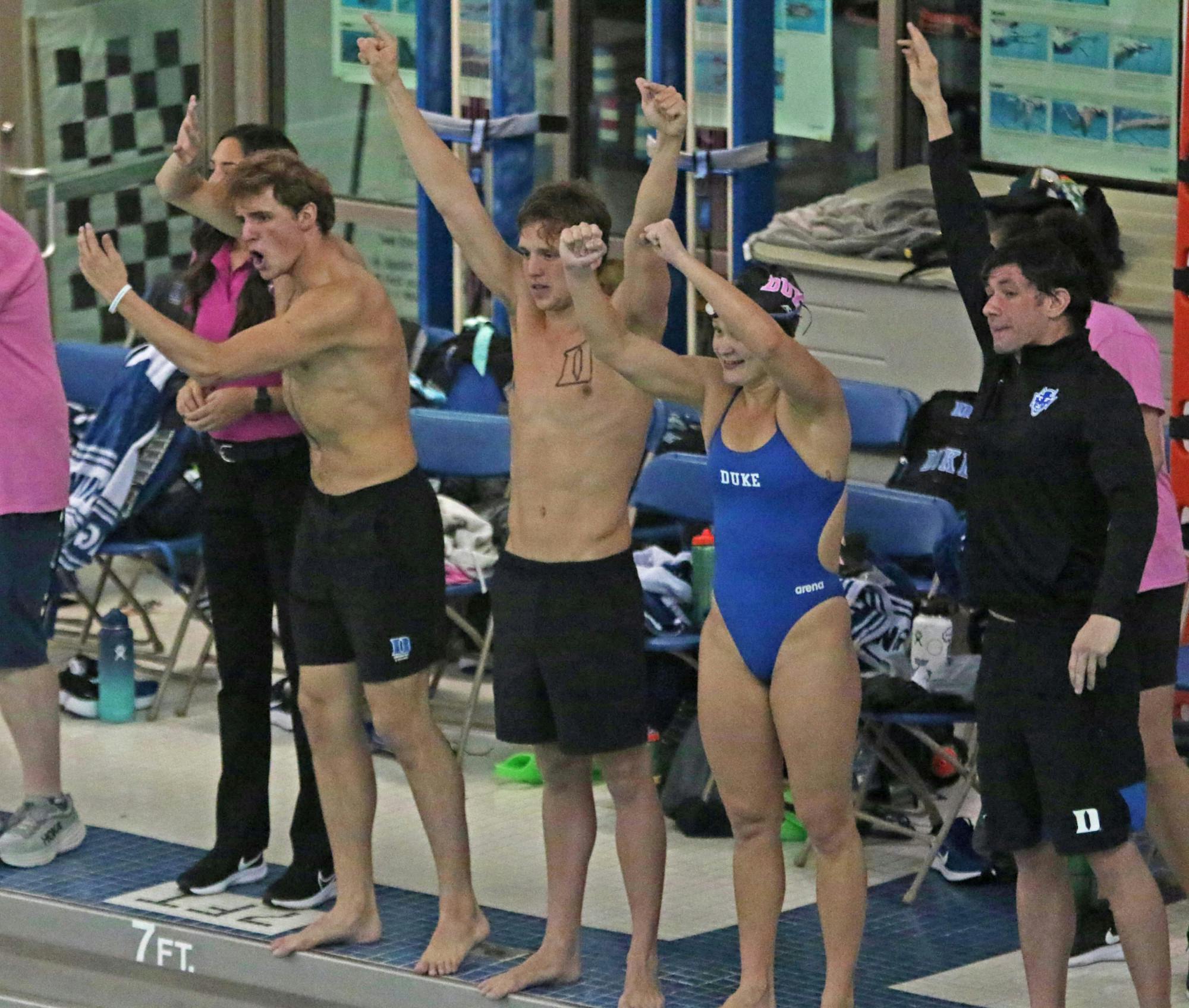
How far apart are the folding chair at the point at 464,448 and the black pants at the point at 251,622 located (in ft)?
3.88

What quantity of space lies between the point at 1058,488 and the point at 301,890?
213 centimetres

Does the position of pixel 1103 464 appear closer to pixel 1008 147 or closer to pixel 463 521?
pixel 463 521

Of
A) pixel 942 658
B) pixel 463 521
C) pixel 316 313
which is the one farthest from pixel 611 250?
pixel 316 313

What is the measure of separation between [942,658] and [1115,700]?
4.87ft

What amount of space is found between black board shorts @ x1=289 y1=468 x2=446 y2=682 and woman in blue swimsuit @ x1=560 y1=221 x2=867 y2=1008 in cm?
71

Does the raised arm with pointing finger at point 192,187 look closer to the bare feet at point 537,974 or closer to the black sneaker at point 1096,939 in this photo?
the bare feet at point 537,974

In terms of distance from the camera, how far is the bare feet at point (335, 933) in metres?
5.23

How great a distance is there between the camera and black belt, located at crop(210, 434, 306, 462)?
5.46 m

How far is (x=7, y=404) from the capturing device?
5801mm

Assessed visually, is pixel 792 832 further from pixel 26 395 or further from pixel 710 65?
pixel 710 65

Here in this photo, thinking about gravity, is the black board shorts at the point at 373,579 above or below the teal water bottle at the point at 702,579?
above

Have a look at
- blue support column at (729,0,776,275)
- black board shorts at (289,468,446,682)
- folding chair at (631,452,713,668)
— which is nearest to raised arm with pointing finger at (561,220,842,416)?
black board shorts at (289,468,446,682)

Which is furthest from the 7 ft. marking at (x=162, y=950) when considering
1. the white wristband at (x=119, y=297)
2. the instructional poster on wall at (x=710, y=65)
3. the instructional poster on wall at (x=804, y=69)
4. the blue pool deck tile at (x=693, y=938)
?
the instructional poster on wall at (x=804, y=69)

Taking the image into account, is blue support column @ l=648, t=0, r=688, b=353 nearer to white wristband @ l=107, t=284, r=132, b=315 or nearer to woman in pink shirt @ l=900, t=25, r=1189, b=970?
woman in pink shirt @ l=900, t=25, r=1189, b=970
